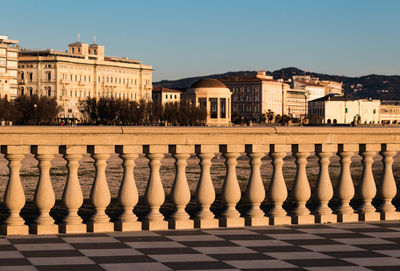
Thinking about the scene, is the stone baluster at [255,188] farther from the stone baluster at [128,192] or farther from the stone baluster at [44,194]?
the stone baluster at [44,194]

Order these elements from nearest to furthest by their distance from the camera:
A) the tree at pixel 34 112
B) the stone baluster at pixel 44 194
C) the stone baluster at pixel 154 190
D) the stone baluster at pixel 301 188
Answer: the stone baluster at pixel 44 194, the stone baluster at pixel 154 190, the stone baluster at pixel 301 188, the tree at pixel 34 112

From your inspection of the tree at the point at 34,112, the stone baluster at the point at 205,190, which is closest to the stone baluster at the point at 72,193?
the stone baluster at the point at 205,190

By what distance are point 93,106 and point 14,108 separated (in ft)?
96.0

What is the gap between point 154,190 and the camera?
9836 millimetres

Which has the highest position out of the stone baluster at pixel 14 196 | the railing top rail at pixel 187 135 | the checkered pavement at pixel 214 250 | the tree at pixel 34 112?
the tree at pixel 34 112

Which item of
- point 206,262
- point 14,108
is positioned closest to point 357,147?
point 206,262

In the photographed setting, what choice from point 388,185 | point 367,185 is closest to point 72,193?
point 367,185

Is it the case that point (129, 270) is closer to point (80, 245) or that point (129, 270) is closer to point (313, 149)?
point (80, 245)

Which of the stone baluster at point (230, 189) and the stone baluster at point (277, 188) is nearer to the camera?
the stone baluster at point (230, 189)

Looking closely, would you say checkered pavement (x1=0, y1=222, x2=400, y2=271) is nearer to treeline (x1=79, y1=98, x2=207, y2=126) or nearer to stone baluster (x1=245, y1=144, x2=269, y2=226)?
stone baluster (x1=245, y1=144, x2=269, y2=226)

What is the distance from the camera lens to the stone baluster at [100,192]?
31.5 ft

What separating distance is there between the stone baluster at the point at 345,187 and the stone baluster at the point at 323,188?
0.44 feet

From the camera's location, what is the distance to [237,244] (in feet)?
29.8

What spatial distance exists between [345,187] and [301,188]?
2.22 ft
